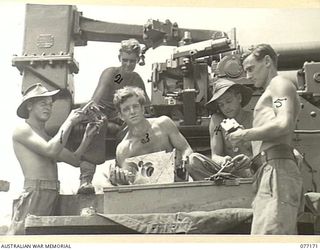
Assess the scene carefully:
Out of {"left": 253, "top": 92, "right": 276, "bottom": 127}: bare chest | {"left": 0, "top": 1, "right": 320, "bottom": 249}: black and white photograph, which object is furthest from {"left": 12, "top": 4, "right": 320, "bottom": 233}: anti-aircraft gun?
{"left": 253, "top": 92, "right": 276, "bottom": 127}: bare chest

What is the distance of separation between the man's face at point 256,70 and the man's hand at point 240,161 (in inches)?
10.1

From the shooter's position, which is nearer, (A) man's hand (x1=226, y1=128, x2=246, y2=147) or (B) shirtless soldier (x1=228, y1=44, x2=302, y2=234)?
(B) shirtless soldier (x1=228, y1=44, x2=302, y2=234)

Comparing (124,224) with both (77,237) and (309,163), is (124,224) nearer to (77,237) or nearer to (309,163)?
(77,237)

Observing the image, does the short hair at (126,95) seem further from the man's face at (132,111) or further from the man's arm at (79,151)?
the man's arm at (79,151)

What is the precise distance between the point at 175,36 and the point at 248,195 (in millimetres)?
637

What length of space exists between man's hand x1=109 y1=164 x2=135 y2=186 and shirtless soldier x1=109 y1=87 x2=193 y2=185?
0.7 inches

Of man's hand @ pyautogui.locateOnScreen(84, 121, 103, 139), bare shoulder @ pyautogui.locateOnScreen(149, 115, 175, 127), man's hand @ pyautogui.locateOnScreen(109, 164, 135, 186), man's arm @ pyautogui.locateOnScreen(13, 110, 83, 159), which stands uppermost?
bare shoulder @ pyautogui.locateOnScreen(149, 115, 175, 127)

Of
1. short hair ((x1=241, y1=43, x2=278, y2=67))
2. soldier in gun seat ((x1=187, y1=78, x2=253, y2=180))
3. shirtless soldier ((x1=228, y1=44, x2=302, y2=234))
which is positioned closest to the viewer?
shirtless soldier ((x1=228, y1=44, x2=302, y2=234))

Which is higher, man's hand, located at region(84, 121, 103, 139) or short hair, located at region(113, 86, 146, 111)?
short hair, located at region(113, 86, 146, 111)

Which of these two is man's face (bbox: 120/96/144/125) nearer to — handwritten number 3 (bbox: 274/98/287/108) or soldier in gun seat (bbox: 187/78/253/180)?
soldier in gun seat (bbox: 187/78/253/180)

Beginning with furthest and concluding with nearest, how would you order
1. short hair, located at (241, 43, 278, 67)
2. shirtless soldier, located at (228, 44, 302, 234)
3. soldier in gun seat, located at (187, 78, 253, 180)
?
short hair, located at (241, 43, 278, 67) → soldier in gun seat, located at (187, 78, 253, 180) → shirtless soldier, located at (228, 44, 302, 234)

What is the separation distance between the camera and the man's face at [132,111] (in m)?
2.36

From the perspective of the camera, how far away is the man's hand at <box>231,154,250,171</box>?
2.23m

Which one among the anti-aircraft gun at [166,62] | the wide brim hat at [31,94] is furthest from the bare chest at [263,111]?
the wide brim hat at [31,94]
